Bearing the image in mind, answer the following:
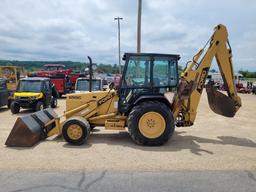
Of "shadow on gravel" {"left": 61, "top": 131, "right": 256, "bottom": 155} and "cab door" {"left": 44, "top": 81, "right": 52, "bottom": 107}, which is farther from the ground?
"cab door" {"left": 44, "top": 81, "right": 52, "bottom": 107}

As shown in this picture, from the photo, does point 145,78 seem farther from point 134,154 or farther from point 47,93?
point 47,93

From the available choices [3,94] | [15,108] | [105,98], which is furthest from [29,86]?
[105,98]

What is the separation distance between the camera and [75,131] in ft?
29.4

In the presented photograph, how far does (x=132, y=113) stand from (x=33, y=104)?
9478mm

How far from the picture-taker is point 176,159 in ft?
24.3

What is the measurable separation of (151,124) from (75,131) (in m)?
2.04

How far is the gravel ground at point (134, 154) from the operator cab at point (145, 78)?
130 centimetres

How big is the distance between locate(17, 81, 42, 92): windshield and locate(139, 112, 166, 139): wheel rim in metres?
10.3

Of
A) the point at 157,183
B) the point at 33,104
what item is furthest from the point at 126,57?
the point at 33,104

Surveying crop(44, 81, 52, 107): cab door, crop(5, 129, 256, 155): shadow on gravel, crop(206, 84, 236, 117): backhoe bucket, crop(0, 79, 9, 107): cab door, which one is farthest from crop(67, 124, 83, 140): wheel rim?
crop(0, 79, 9, 107): cab door

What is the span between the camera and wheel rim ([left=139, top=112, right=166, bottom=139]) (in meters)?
8.80

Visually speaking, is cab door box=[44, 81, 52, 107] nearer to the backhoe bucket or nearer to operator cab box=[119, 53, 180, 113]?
operator cab box=[119, 53, 180, 113]

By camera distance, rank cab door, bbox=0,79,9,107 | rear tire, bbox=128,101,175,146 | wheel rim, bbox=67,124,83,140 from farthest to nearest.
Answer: cab door, bbox=0,79,9,107, wheel rim, bbox=67,124,83,140, rear tire, bbox=128,101,175,146

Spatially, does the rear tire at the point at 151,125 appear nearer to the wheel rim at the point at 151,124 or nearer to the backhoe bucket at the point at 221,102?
the wheel rim at the point at 151,124
